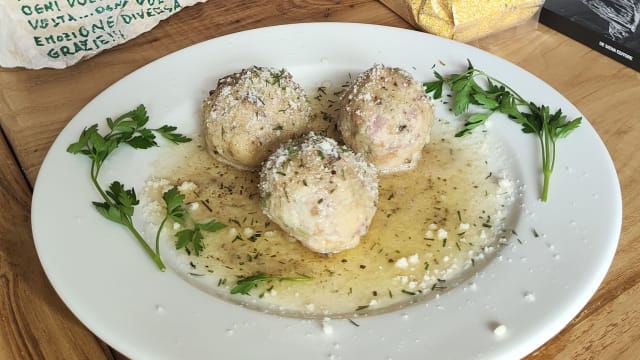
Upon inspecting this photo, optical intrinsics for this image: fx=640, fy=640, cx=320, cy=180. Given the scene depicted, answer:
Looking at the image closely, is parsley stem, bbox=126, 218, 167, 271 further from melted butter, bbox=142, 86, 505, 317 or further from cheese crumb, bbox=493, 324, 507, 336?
cheese crumb, bbox=493, 324, 507, 336

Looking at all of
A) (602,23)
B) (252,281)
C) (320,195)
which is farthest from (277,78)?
(602,23)

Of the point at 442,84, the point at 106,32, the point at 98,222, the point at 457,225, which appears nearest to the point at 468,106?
the point at 442,84

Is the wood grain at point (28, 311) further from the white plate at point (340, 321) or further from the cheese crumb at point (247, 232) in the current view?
the cheese crumb at point (247, 232)

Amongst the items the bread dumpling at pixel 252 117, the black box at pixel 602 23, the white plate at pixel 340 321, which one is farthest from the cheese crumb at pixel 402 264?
the black box at pixel 602 23

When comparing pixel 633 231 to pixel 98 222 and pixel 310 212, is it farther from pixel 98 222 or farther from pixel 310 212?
pixel 98 222

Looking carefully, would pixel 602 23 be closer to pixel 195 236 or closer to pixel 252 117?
pixel 252 117

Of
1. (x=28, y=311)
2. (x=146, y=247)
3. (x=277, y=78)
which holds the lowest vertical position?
(x=28, y=311)
